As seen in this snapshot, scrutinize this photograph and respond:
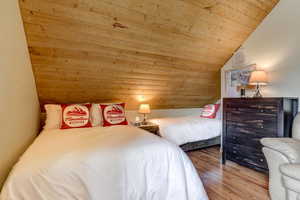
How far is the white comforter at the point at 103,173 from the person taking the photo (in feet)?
3.44

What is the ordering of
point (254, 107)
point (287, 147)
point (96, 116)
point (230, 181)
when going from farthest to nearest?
point (96, 116) < point (254, 107) < point (230, 181) < point (287, 147)

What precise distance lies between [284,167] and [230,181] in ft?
2.76

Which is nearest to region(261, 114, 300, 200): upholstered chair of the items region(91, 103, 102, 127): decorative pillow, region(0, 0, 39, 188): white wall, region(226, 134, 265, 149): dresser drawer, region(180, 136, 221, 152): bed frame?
region(226, 134, 265, 149): dresser drawer

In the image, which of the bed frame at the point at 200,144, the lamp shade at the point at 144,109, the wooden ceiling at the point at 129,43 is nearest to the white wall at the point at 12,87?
the wooden ceiling at the point at 129,43

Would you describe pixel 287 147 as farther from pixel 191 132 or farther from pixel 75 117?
pixel 75 117

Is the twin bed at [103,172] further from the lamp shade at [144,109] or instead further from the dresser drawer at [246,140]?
the lamp shade at [144,109]

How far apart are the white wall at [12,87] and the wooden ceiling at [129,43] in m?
0.23

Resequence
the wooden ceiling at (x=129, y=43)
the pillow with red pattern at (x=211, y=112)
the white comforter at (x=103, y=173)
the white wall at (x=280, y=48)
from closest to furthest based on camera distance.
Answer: the white comforter at (x=103, y=173) < the wooden ceiling at (x=129, y=43) < the white wall at (x=280, y=48) < the pillow with red pattern at (x=211, y=112)

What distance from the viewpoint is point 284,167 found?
1300mm

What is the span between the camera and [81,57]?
7.73ft

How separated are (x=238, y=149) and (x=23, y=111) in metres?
2.86

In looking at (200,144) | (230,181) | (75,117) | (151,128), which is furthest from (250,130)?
(75,117)

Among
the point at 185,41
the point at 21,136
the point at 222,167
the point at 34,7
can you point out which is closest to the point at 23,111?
the point at 21,136

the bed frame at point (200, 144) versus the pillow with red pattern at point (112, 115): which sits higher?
the pillow with red pattern at point (112, 115)
